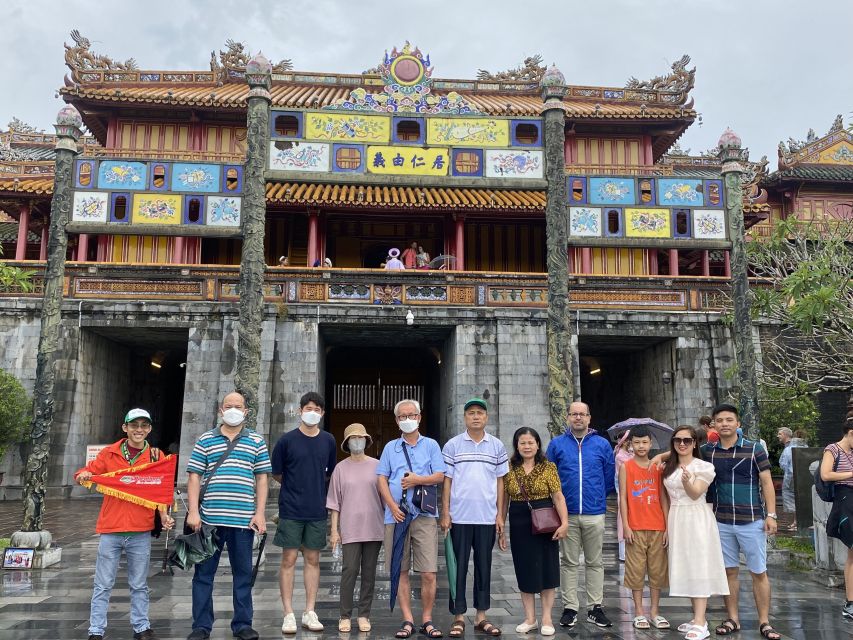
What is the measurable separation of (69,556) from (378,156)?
21.2ft

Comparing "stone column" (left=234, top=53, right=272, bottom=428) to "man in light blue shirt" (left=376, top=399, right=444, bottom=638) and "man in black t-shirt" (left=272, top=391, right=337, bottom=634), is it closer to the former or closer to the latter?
"man in black t-shirt" (left=272, top=391, right=337, bottom=634)

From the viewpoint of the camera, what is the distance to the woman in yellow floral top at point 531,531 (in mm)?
5125

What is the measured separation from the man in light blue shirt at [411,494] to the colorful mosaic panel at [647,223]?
5.52 metres

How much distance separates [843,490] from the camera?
19.6 ft

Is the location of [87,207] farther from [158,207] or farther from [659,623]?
[659,623]

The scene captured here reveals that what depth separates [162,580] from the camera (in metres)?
6.88

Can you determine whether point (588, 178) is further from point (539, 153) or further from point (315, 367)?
point (315, 367)

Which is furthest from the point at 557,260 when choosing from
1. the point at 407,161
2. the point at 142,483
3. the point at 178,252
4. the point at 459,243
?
the point at 178,252

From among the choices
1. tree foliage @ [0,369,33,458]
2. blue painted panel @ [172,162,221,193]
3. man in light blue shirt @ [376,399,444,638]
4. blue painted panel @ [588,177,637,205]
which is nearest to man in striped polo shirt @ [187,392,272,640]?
man in light blue shirt @ [376,399,444,638]

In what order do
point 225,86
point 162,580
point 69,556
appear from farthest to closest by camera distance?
point 225,86
point 69,556
point 162,580

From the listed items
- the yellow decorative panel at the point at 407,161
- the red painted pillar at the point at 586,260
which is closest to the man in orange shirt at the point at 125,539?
the yellow decorative panel at the point at 407,161

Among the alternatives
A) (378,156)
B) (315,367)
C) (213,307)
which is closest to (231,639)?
(378,156)

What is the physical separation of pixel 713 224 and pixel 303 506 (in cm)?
735

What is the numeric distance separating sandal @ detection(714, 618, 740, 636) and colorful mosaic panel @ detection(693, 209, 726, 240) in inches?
230
